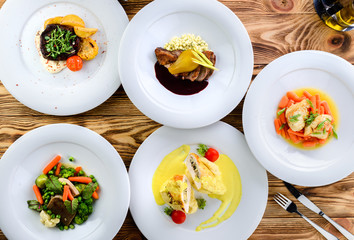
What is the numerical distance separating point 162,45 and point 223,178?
122cm

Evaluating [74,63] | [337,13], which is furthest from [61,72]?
[337,13]

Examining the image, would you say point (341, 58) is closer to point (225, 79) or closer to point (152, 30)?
point (225, 79)

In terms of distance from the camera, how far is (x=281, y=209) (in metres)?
2.68

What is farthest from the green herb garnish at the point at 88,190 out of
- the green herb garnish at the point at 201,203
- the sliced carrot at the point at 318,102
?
the sliced carrot at the point at 318,102

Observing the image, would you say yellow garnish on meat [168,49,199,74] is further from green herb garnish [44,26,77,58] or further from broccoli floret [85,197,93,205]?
broccoli floret [85,197,93,205]

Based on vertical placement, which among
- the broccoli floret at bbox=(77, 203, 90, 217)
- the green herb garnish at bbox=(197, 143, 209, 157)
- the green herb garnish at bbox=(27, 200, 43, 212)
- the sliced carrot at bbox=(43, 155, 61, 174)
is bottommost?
the broccoli floret at bbox=(77, 203, 90, 217)

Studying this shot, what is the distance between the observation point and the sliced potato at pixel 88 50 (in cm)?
249

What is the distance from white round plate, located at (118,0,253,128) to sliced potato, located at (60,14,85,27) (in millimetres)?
408

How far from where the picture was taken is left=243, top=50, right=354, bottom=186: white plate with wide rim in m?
2.44

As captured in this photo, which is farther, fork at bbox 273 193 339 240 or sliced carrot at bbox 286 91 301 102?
fork at bbox 273 193 339 240

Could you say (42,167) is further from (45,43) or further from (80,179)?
(45,43)

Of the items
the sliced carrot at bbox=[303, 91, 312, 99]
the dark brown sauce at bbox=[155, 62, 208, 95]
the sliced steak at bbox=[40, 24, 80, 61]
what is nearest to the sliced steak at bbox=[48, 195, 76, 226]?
the sliced steak at bbox=[40, 24, 80, 61]

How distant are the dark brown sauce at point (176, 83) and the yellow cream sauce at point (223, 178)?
18.4 inches

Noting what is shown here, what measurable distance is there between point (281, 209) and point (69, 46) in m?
2.26
